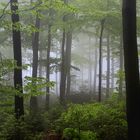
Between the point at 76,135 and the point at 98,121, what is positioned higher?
the point at 98,121

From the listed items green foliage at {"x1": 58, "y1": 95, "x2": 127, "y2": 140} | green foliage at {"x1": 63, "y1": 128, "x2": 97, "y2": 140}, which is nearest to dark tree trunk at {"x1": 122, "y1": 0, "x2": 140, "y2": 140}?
→ green foliage at {"x1": 63, "y1": 128, "x2": 97, "y2": 140}

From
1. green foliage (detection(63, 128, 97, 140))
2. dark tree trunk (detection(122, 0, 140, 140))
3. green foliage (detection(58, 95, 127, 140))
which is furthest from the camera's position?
green foliage (detection(58, 95, 127, 140))

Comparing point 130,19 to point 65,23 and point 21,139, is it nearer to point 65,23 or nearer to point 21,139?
point 21,139

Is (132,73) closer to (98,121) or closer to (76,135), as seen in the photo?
(76,135)

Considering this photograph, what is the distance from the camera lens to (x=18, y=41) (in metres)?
→ 13.1

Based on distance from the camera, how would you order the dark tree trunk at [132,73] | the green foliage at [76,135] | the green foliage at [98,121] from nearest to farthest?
the dark tree trunk at [132,73]
the green foliage at [76,135]
the green foliage at [98,121]

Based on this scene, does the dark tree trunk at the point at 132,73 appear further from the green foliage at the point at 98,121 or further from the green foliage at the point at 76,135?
the green foliage at the point at 98,121

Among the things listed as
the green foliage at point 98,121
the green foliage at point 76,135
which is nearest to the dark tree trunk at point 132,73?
the green foliage at point 76,135

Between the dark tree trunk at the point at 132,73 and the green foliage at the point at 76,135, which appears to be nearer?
the dark tree trunk at the point at 132,73

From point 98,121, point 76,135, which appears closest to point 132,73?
point 76,135

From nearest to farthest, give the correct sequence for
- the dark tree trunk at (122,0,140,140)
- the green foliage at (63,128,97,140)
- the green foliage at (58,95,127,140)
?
the dark tree trunk at (122,0,140,140) → the green foliage at (63,128,97,140) → the green foliage at (58,95,127,140)

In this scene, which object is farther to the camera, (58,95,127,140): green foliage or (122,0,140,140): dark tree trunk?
(58,95,127,140): green foliage

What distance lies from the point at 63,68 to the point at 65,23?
13.1ft

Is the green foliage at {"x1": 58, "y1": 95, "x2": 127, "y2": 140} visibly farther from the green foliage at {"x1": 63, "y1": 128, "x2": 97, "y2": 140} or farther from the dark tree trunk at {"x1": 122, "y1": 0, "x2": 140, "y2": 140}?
the dark tree trunk at {"x1": 122, "y1": 0, "x2": 140, "y2": 140}
